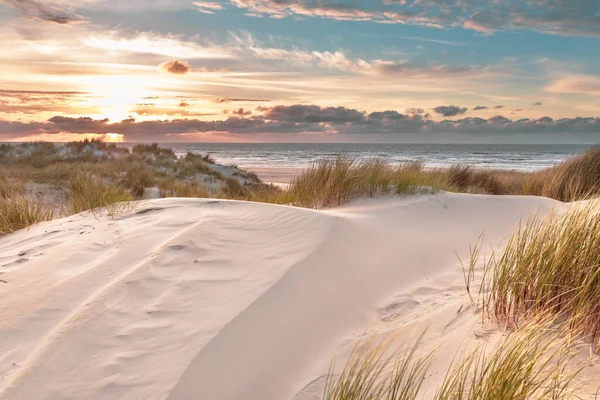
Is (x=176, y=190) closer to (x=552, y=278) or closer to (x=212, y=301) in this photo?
(x=212, y=301)

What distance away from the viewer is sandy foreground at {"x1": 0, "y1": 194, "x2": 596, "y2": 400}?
2330 millimetres

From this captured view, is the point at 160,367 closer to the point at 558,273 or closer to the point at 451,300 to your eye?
the point at 451,300

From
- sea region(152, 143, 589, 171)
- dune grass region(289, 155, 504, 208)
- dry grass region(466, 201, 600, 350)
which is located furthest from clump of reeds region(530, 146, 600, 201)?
dry grass region(466, 201, 600, 350)

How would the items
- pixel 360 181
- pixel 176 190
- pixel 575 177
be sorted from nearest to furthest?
pixel 360 181 < pixel 575 177 < pixel 176 190

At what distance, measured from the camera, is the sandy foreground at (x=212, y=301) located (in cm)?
233

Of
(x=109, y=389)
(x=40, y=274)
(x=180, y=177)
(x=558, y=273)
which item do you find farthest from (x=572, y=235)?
(x=180, y=177)

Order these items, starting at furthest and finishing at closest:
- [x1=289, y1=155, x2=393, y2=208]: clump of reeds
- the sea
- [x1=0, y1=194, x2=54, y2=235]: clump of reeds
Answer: the sea, [x1=289, y1=155, x2=393, y2=208]: clump of reeds, [x1=0, y1=194, x2=54, y2=235]: clump of reeds

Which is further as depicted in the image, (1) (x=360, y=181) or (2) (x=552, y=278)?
(1) (x=360, y=181)

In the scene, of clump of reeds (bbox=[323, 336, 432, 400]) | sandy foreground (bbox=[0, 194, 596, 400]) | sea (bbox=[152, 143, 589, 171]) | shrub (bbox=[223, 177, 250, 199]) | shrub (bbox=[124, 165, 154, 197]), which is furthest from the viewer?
sea (bbox=[152, 143, 589, 171])

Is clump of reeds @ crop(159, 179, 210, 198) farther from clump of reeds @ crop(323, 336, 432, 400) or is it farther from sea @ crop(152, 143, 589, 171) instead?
clump of reeds @ crop(323, 336, 432, 400)

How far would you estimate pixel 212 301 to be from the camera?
3.00 meters

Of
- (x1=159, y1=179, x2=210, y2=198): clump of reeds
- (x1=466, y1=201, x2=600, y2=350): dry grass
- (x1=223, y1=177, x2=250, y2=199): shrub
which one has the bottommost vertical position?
(x1=223, y1=177, x2=250, y2=199): shrub

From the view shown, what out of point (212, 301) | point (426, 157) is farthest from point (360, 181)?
point (426, 157)

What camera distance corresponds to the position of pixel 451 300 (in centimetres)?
319
